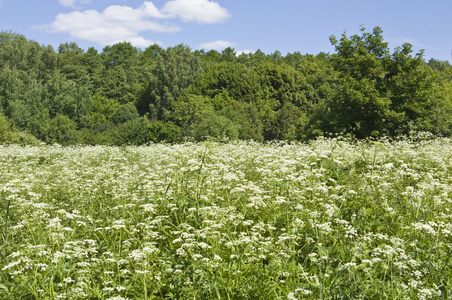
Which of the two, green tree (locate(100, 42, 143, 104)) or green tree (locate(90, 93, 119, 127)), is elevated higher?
green tree (locate(100, 42, 143, 104))

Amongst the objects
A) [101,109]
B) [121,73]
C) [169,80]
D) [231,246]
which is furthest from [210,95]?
[231,246]

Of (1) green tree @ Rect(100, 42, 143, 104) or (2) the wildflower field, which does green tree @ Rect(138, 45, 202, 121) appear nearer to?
(1) green tree @ Rect(100, 42, 143, 104)

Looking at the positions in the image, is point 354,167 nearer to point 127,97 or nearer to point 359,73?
point 359,73

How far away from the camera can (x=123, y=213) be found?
5238mm

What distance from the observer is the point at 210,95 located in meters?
67.1

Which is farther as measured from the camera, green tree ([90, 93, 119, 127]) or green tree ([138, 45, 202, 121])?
green tree ([90, 93, 119, 127])

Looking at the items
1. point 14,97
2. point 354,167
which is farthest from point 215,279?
point 14,97

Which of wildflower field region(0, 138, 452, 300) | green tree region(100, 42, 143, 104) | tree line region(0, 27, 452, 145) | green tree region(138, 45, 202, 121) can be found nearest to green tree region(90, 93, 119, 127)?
tree line region(0, 27, 452, 145)

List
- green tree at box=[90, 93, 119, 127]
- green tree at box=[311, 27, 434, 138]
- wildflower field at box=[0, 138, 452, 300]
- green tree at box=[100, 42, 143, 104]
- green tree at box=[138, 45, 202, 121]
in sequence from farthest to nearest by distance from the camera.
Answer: green tree at box=[100, 42, 143, 104]
green tree at box=[90, 93, 119, 127]
green tree at box=[138, 45, 202, 121]
green tree at box=[311, 27, 434, 138]
wildflower field at box=[0, 138, 452, 300]

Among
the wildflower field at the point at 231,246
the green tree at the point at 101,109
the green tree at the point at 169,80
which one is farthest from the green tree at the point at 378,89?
the green tree at the point at 101,109

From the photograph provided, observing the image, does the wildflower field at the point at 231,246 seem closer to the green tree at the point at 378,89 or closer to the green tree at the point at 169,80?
the green tree at the point at 378,89

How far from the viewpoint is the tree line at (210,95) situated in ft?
83.7

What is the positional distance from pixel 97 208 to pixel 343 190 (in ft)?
14.6

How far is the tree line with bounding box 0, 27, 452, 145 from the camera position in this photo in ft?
83.7
